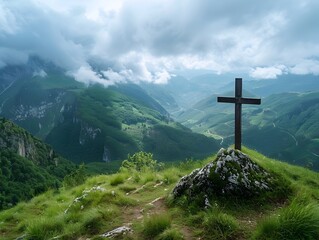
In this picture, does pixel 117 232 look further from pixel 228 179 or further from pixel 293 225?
pixel 293 225

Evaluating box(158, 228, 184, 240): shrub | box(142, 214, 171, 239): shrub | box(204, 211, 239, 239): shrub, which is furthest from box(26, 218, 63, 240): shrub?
box(204, 211, 239, 239): shrub

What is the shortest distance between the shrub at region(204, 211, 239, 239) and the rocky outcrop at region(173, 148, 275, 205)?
1703 millimetres

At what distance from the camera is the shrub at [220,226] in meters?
11.0

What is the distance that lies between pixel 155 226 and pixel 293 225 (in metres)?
4.83

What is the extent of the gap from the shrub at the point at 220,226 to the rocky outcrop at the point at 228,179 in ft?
5.59

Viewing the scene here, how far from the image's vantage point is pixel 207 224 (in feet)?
37.8

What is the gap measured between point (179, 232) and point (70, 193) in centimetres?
1181

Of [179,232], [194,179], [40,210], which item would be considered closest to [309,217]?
[179,232]

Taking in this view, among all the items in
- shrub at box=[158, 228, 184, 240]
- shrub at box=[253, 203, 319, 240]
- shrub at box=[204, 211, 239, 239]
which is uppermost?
shrub at box=[253, 203, 319, 240]

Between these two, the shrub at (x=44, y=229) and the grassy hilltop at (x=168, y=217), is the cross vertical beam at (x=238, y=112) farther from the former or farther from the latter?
the shrub at (x=44, y=229)

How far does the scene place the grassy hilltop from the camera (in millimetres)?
10344

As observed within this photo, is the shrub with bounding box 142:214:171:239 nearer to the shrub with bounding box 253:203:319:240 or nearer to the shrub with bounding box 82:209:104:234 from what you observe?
the shrub with bounding box 82:209:104:234

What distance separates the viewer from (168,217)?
40.3 feet

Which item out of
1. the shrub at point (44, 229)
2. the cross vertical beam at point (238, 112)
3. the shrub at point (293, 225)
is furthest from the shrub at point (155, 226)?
the cross vertical beam at point (238, 112)
